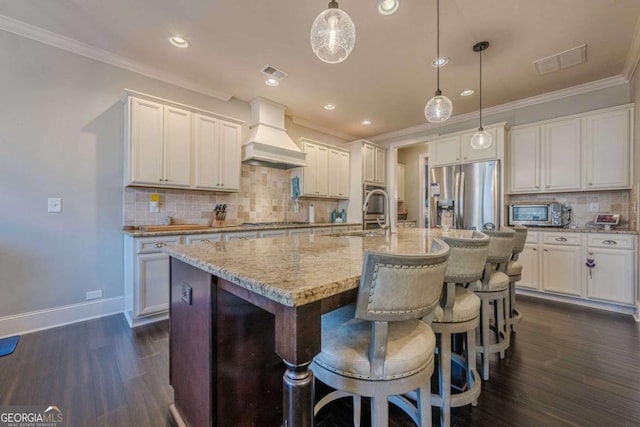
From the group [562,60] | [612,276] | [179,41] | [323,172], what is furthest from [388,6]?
[612,276]

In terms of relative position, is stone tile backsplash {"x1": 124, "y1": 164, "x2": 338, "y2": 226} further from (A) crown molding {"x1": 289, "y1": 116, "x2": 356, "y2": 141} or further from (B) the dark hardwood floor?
(B) the dark hardwood floor

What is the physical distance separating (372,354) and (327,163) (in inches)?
170

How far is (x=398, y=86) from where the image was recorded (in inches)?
140

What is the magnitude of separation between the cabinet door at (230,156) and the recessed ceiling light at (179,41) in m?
0.94

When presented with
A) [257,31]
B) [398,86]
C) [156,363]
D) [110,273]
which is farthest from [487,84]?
[110,273]

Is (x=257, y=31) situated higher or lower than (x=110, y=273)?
higher

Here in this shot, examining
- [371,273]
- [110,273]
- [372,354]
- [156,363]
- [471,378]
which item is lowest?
[156,363]

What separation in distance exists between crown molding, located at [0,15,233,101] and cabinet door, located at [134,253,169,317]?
2191 mm

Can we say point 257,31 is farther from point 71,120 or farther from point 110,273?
point 110,273

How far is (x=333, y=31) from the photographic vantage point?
1446 millimetres

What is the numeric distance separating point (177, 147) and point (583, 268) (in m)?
5.04

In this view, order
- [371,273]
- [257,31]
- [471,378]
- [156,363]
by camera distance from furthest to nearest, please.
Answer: [257,31]
[156,363]
[471,378]
[371,273]

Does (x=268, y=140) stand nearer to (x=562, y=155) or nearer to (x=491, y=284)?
(x=491, y=284)

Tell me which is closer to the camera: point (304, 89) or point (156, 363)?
point (156, 363)
